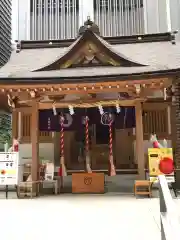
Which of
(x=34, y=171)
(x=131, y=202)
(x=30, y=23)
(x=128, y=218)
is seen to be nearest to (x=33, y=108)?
(x=34, y=171)

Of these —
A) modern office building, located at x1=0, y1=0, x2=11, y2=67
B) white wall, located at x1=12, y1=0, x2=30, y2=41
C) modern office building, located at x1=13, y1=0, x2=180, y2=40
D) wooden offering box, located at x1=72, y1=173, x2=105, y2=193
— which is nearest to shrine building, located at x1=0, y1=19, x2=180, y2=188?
wooden offering box, located at x1=72, y1=173, x2=105, y2=193

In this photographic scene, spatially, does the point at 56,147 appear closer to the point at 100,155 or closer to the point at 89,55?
the point at 100,155

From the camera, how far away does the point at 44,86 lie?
865 cm

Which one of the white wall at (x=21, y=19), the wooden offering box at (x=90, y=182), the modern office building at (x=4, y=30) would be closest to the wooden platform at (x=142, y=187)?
the wooden offering box at (x=90, y=182)

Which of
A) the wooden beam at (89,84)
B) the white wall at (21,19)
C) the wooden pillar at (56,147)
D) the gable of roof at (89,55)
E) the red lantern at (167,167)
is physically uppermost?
the white wall at (21,19)

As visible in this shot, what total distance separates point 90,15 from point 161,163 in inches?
494

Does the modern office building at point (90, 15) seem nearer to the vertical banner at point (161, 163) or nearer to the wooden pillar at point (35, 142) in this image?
the wooden pillar at point (35, 142)

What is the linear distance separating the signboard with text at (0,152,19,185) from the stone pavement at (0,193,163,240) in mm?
589

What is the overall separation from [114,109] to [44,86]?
246cm

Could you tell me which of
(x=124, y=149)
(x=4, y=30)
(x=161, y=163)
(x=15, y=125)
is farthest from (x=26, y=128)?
(x=4, y=30)

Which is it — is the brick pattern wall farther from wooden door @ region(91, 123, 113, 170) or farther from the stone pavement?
wooden door @ region(91, 123, 113, 170)

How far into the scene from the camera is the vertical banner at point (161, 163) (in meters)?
8.30

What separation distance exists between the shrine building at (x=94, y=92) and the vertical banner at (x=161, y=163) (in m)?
0.38

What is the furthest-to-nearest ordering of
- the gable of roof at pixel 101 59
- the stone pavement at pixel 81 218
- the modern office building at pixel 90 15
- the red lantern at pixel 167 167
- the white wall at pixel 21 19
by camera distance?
the white wall at pixel 21 19
the modern office building at pixel 90 15
the gable of roof at pixel 101 59
the red lantern at pixel 167 167
the stone pavement at pixel 81 218
